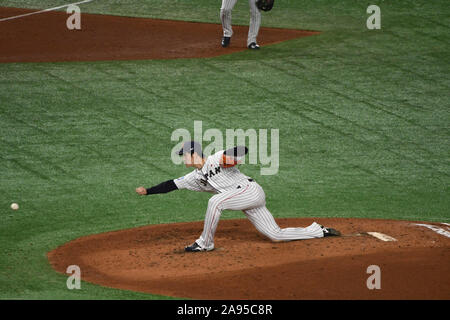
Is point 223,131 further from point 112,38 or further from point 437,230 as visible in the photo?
point 112,38

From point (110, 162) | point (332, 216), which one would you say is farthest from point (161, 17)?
point (332, 216)

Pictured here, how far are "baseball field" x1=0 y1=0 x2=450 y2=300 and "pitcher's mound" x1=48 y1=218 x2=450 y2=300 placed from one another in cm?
2

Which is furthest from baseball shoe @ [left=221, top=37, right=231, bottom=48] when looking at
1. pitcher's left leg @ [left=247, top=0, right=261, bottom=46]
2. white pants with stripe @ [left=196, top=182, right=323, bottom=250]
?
white pants with stripe @ [left=196, top=182, right=323, bottom=250]

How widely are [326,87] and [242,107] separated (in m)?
1.90

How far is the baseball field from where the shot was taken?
7.21 m

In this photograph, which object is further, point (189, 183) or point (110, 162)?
point (110, 162)

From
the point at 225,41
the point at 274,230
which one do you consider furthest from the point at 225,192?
the point at 225,41

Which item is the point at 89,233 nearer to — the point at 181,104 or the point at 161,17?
the point at 181,104

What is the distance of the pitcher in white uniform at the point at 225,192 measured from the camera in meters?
7.77

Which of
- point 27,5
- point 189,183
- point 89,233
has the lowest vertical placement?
point 89,233

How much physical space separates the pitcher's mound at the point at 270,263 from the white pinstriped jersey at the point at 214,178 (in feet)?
1.99

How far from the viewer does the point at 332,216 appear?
9.45 metres

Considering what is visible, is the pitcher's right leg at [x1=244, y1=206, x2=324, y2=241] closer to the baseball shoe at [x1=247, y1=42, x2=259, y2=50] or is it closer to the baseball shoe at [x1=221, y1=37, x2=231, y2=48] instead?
the baseball shoe at [x1=221, y1=37, x2=231, y2=48]

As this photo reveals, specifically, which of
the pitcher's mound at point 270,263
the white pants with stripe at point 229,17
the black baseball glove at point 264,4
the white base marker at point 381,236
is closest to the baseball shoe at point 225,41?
the white pants with stripe at point 229,17
